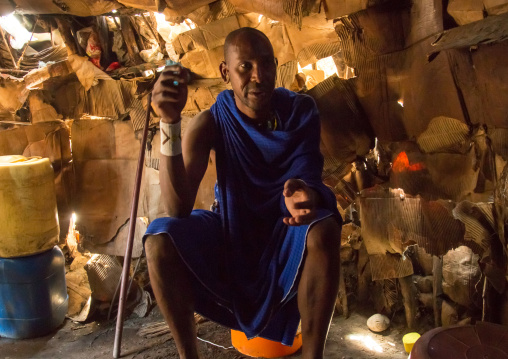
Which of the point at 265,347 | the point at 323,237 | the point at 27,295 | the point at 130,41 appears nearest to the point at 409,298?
the point at 265,347

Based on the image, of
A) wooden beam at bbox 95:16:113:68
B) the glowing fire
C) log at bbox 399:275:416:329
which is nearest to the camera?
the glowing fire

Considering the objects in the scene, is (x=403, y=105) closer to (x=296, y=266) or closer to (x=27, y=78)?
(x=296, y=266)

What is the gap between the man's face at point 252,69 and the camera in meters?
1.78

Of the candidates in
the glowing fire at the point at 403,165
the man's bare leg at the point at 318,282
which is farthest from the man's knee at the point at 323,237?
the glowing fire at the point at 403,165

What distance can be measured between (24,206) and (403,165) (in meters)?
3.13

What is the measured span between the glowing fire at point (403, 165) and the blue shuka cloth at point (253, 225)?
2.44ft

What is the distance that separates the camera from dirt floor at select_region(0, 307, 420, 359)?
2924mm

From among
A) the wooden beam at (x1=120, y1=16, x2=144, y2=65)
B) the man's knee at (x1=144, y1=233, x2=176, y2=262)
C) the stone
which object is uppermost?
the wooden beam at (x1=120, y1=16, x2=144, y2=65)

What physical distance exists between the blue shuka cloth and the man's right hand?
1.24 feet

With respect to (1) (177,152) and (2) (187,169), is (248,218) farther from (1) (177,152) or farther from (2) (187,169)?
(1) (177,152)

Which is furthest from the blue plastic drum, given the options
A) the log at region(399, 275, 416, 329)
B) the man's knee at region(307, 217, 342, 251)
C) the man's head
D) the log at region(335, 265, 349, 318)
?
the log at region(399, 275, 416, 329)

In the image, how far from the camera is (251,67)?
1.79 m

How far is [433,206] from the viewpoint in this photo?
2.42 meters

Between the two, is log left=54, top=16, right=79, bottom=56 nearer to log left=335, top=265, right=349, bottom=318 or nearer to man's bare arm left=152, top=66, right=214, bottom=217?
man's bare arm left=152, top=66, right=214, bottom=217
